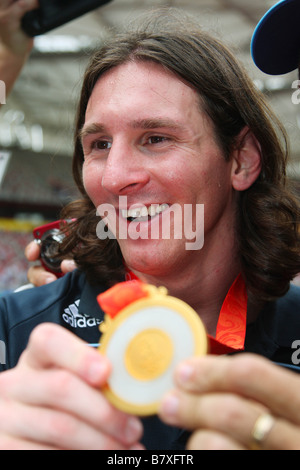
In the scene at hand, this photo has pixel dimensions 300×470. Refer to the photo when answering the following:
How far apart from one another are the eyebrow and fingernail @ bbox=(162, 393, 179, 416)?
93 cm

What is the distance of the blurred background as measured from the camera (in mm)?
9070

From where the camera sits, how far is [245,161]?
1.82 meters

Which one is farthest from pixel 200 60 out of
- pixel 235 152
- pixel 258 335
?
pixel 258 335

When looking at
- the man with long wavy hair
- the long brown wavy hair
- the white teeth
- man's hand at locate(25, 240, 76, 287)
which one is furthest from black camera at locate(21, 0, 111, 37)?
man's hand at locate(25, 240, 76, 287)

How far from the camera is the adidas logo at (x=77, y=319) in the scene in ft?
5.17

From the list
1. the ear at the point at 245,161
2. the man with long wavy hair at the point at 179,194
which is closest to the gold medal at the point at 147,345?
A: the man with long wavy hair at the point at 179,194

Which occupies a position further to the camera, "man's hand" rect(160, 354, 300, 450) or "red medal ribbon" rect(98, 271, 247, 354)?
"red medal ribbon" rect(98, 271, 247, 354)

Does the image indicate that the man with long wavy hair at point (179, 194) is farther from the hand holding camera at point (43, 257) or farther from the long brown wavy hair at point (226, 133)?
the hand holding camera at point (43, 257)

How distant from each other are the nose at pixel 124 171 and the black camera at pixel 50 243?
774 mm

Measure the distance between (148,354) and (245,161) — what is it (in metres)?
1.22

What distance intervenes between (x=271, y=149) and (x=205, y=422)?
138cm

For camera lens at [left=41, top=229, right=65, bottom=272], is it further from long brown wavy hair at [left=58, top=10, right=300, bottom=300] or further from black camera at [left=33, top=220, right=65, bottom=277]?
long brown wavy hair at [left=58, top=10, right=300, bottom=300]

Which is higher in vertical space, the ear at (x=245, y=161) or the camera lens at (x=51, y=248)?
the ear at (x=245, y=161)
